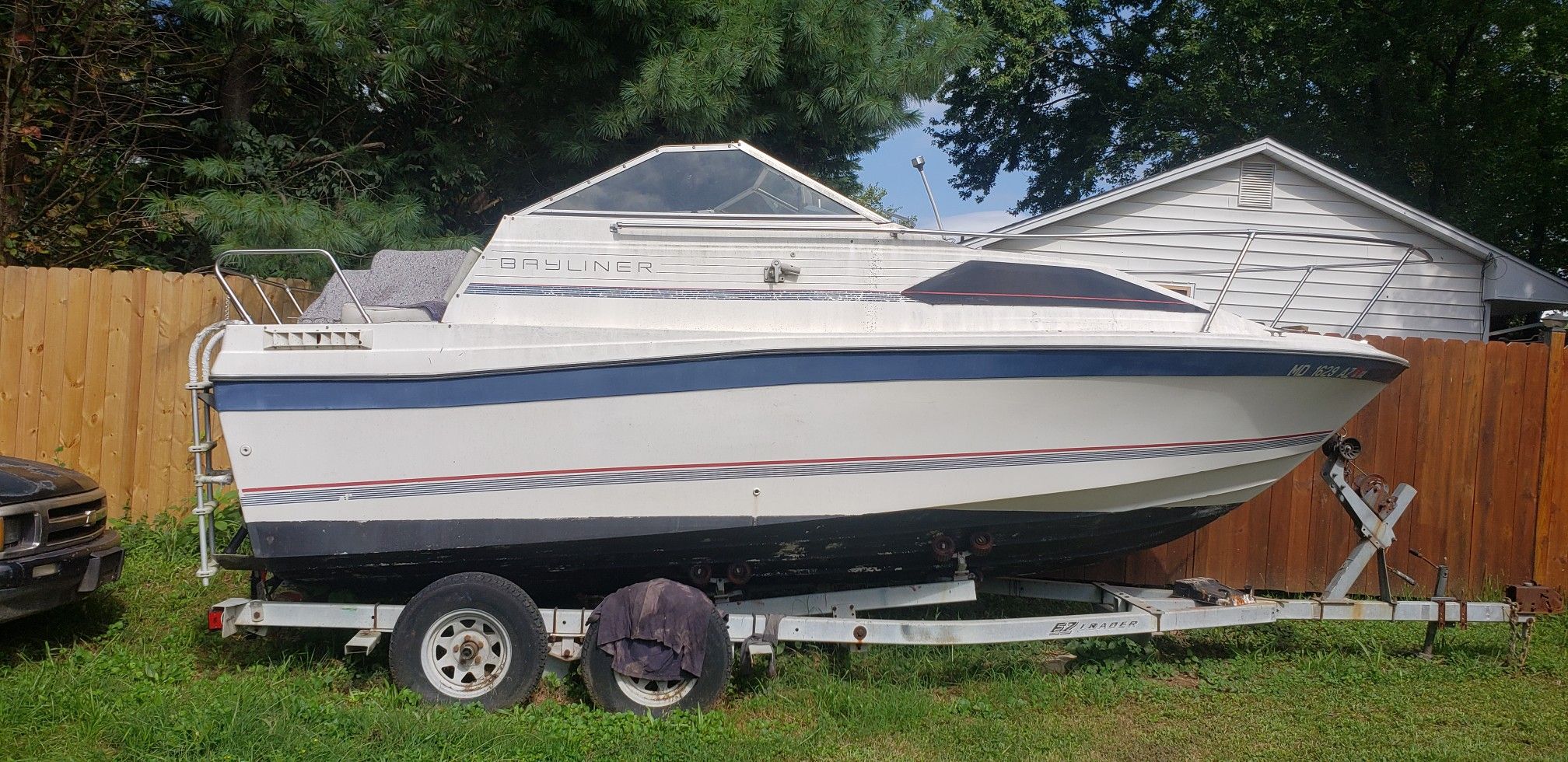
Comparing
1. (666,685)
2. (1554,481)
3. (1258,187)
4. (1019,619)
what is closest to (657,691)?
(666,685)

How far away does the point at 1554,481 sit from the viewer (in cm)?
631

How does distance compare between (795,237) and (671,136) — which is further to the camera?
(671,136)

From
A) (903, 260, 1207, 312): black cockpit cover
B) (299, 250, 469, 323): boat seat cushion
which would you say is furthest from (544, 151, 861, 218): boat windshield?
(299, 250, 469, 323): boat seat cushion

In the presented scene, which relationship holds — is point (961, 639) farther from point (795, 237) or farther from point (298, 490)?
point (298, 490)

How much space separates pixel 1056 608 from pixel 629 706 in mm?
2968

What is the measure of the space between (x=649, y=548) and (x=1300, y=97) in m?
16.0

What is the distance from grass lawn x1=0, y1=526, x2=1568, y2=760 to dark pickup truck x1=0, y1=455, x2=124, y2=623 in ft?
1.20

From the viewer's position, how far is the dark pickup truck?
14.9 ft

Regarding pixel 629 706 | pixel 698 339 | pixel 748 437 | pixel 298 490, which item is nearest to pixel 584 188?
pixel 698 339

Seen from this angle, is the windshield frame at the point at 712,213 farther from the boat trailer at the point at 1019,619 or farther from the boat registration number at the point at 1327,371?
the boat registration number at the point at 1327,371


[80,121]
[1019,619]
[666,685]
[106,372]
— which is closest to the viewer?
[666,685]

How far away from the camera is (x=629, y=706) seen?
14.0 feet

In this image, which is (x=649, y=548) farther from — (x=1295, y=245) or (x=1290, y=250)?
(x=1295, y=245)

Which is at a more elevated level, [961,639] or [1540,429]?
[1540,429]
